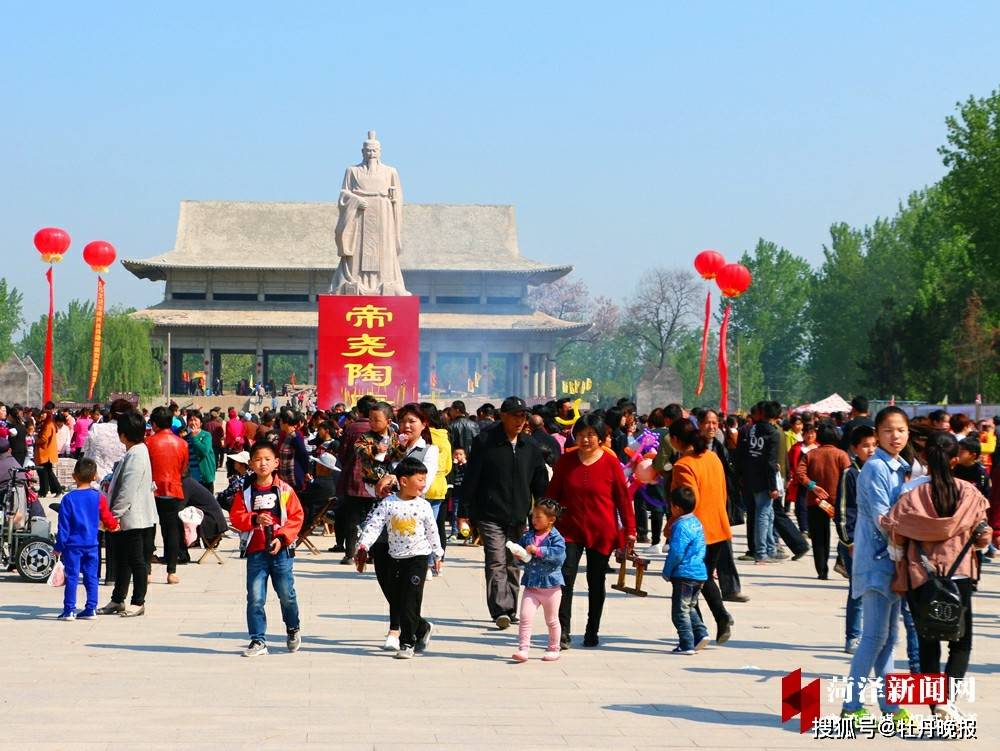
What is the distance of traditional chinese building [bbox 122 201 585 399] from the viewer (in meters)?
58.8

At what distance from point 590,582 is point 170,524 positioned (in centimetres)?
447

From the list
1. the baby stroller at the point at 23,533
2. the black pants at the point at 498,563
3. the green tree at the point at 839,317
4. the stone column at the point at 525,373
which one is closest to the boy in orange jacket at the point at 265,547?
the black pants at the point at 498,563

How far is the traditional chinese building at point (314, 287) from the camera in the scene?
58.8 meters

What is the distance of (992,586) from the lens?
12.6 meters

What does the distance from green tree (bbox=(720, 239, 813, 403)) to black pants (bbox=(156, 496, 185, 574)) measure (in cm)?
6991

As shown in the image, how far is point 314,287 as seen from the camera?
202 ft

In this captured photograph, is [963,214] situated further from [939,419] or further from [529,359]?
[939,419]

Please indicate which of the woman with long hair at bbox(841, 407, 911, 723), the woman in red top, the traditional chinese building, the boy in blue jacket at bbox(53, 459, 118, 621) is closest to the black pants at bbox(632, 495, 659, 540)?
the woman in red top

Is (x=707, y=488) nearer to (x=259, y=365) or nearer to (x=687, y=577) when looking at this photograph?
(x=687, y=577)

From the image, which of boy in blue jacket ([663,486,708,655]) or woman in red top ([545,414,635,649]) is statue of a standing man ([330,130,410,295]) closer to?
woman in red top ([545,414,635,649])

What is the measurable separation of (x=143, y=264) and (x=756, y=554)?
49.0 metres

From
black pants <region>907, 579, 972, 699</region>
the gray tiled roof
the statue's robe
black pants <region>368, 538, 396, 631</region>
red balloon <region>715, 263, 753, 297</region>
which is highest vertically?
the gray tiled roof

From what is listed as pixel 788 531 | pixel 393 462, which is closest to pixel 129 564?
→ pixel 393 462

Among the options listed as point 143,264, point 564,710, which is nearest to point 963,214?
point 143,264
